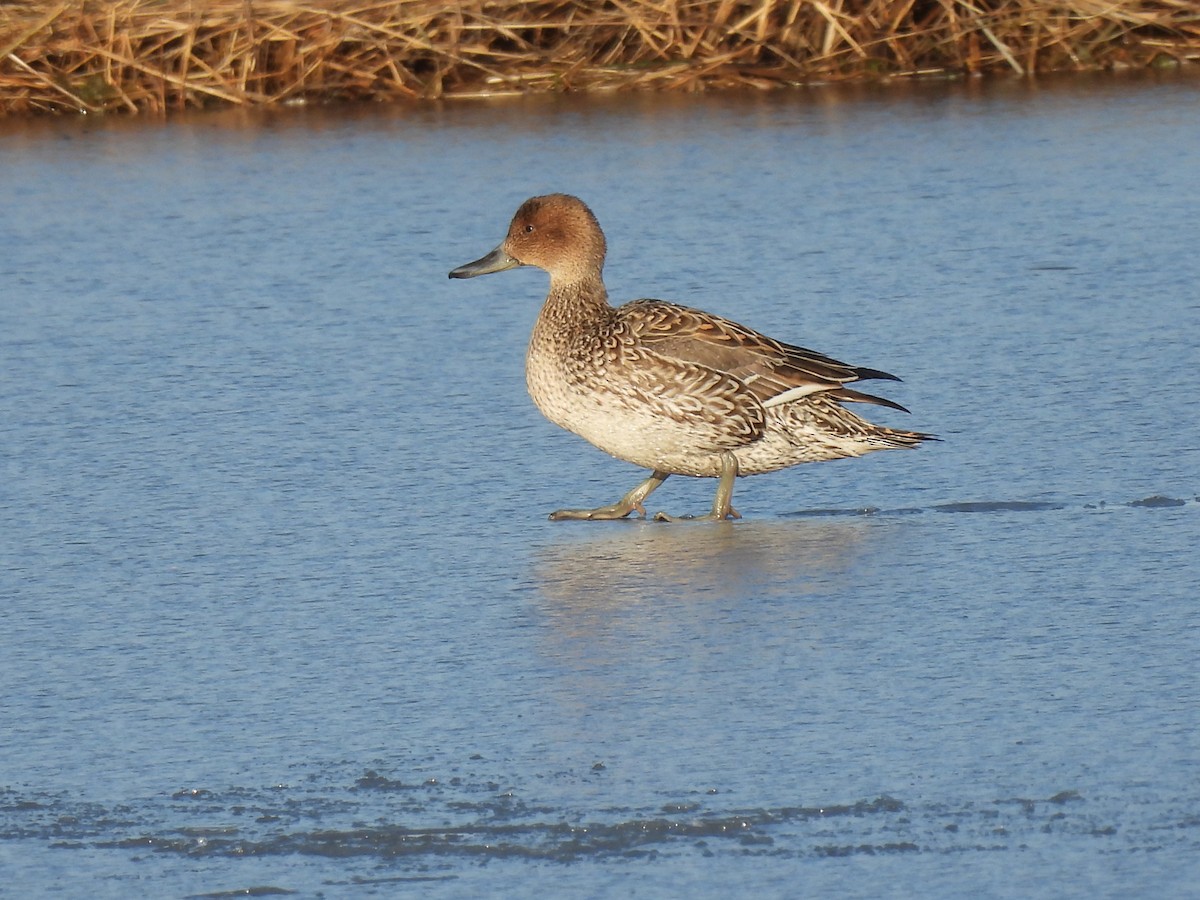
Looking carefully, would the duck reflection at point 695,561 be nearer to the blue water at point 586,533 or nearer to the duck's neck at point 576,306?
the blue water at point 586,533

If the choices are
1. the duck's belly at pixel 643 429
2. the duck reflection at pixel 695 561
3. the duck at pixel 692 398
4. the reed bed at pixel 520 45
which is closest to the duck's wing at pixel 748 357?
the duck at pixel 692 398

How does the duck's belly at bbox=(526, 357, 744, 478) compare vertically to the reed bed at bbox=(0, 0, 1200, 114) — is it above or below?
below

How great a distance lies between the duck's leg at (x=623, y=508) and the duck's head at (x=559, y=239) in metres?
0.68

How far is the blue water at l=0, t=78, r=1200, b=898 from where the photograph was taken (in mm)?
3186

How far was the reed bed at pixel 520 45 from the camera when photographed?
916cm

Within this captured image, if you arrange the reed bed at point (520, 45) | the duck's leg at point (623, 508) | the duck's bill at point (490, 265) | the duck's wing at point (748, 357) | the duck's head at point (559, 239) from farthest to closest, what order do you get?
the reed bed at point (520, 45) → the duck's bill at point (490, 265) → the duck's head at point (559, 239) → the duck's wing at point (748, 357) → the duck's leg at point (623, 508)

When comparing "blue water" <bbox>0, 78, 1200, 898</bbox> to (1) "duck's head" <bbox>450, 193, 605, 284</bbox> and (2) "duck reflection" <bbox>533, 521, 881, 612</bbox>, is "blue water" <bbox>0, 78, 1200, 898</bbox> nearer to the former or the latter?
(2) "duck reflection" <bbox>533, 521, 881, 612</bbox>

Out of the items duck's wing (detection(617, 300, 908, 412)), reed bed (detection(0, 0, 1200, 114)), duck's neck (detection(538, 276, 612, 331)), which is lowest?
duck's wing (detection(617, 300, 908, 412))

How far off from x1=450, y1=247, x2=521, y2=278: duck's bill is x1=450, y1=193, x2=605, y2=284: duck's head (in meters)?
0.03

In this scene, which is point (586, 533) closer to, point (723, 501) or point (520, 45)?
point (723, 501)

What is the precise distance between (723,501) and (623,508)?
0.25 meters

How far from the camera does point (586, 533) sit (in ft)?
16.2

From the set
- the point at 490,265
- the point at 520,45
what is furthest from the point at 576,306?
the point at 520,45

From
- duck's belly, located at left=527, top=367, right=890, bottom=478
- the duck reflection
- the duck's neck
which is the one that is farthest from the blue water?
the duck's neck
